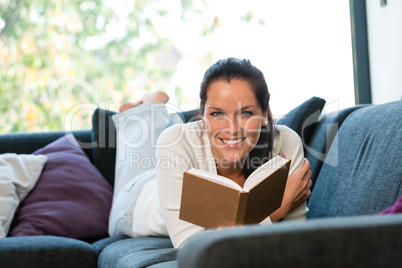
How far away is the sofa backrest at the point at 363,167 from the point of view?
166cm

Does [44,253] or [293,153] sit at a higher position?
[293,153]

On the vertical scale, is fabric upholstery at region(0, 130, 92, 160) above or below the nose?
below

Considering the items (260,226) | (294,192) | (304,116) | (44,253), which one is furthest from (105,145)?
(260,226)

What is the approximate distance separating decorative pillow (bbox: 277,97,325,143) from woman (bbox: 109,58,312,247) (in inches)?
11.3

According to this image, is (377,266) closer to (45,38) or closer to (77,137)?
(77,137)

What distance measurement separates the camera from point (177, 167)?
1882 mm

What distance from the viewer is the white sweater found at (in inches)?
71.6

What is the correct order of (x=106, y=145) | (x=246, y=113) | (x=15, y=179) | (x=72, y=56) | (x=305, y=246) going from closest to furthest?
1. (x=305, y=246)
2. (x=246, y=113)
3. (x=15, y=179)
4. (x=106, y=145)
5. (x=72, y=56)

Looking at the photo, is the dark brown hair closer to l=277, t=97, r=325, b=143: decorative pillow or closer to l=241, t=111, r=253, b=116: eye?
l=241, t=111, r=253, b=116: eye

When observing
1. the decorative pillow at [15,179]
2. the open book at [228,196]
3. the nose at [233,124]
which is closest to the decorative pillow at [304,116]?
the nose at [233,124]

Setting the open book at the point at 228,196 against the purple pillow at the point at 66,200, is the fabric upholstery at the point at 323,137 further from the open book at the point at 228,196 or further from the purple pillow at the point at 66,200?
the purple pillow at the point at 66,200

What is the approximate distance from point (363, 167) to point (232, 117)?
1.68ft


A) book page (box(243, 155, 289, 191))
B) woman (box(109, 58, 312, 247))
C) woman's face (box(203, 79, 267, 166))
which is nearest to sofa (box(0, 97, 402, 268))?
woman (box(109, 58, 312, 247))

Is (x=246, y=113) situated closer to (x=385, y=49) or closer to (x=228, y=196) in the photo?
(x=228, y=196)
